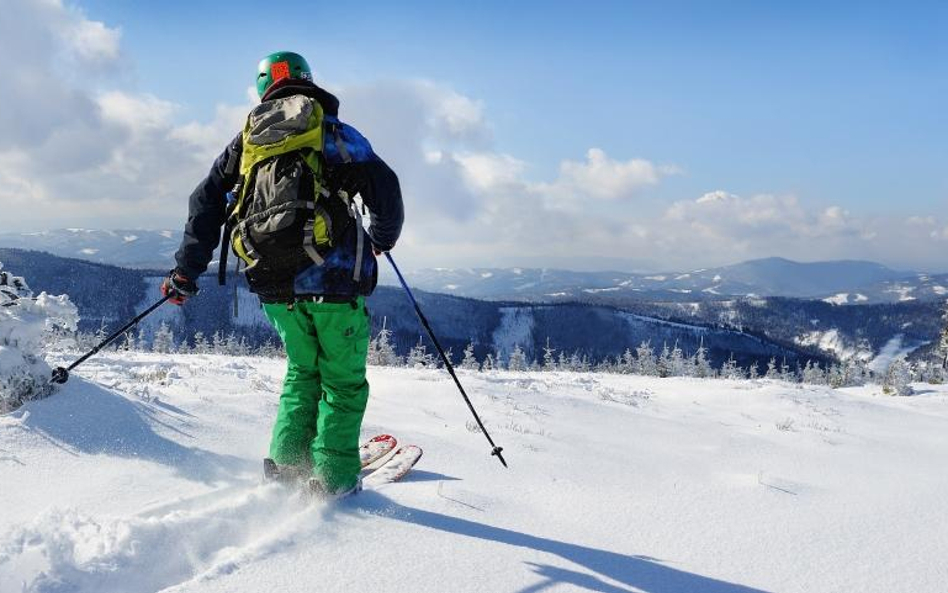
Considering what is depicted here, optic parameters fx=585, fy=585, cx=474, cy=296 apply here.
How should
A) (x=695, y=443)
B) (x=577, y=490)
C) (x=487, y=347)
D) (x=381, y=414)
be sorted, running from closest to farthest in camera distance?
(x=577, y=490)
(x=695, y=443)
(x=381, y=414)
(x=487, y=347)

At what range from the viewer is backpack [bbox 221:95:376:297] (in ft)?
11.0

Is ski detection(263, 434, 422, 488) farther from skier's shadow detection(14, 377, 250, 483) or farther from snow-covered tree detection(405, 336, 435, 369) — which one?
snow-covered tree detection(405, 336, 435, 369)

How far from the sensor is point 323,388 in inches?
142

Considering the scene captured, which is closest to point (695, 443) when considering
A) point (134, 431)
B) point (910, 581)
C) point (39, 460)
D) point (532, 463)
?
point (532, 463)

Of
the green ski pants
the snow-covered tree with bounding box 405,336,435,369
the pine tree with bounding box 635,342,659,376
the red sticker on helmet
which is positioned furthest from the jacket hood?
the pine tree with bounding box 635,342,659,376

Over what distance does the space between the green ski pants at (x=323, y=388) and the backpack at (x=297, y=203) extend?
19cm

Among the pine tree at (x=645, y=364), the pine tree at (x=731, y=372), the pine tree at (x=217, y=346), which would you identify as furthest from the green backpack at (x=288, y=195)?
the pine tree at (x=217, y=346)

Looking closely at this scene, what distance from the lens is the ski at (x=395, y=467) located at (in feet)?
12.4

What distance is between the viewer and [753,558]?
2.96 metres

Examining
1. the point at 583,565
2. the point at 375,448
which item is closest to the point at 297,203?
the point at 375,448

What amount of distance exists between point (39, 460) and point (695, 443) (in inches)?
201

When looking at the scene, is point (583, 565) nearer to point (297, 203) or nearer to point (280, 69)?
point (297, 203)

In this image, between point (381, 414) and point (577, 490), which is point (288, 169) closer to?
point (577, 490)

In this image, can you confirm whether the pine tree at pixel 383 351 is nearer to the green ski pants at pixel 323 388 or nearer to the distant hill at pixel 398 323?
the green ski pants at pixel 323 388
